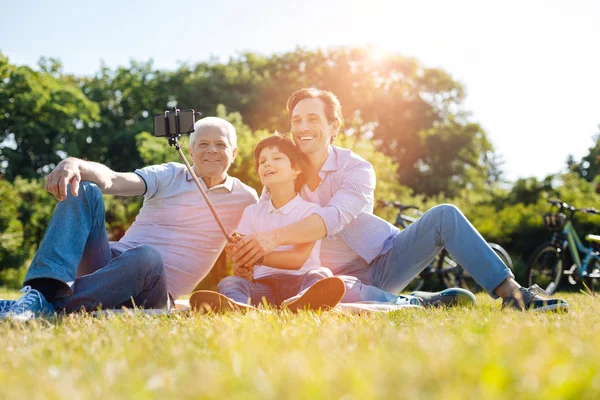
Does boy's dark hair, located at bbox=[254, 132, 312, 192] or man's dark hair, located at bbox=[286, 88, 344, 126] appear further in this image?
man's dark hair, located at bbox=[286, 88, 344, 126]

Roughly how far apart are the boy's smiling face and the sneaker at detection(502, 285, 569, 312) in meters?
1.64

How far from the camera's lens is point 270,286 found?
4.05 m

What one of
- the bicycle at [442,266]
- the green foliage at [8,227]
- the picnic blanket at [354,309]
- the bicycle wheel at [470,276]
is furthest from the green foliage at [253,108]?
the picnic blanket at [354,309]

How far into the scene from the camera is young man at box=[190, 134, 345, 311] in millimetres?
3838

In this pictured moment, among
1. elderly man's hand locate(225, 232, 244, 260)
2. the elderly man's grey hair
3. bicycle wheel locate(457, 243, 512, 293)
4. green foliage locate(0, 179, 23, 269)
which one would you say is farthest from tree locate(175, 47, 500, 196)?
elderly man's hand locate(225, 232, 244, 260)

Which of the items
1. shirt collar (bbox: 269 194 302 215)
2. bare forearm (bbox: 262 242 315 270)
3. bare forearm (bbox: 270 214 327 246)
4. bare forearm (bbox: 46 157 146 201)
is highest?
bare forearm (bbox: 46 157 146 201)

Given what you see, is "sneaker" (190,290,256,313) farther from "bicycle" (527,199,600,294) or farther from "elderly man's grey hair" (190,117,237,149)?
"bicycle" (527,199,600,294)

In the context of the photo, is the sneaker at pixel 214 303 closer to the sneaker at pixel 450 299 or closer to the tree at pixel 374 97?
the sneaker at pixel 450 299

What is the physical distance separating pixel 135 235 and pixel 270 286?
1.09 meters

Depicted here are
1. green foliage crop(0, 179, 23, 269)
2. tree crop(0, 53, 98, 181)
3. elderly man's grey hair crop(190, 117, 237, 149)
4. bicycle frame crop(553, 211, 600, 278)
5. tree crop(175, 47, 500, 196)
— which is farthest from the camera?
tree crop(175, 47, 500, 196)

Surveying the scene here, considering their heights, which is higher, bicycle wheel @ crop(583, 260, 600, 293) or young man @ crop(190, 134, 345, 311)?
young man @ crop(190, 134, 345, 311)

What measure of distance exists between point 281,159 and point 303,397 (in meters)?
3.09

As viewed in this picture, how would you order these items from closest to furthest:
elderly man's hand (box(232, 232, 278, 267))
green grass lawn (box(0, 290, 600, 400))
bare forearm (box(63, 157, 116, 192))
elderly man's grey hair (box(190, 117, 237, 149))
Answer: green grass lawn (box(0, 290, 600, 400)) → bare forearm (box(63, 157, 116, 192)) → elderly man's hand (box(232, 232, 278, 267)) → elderly man's grey hair (box(190, 117, 237, 149))

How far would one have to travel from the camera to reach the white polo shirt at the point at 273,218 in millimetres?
4086
